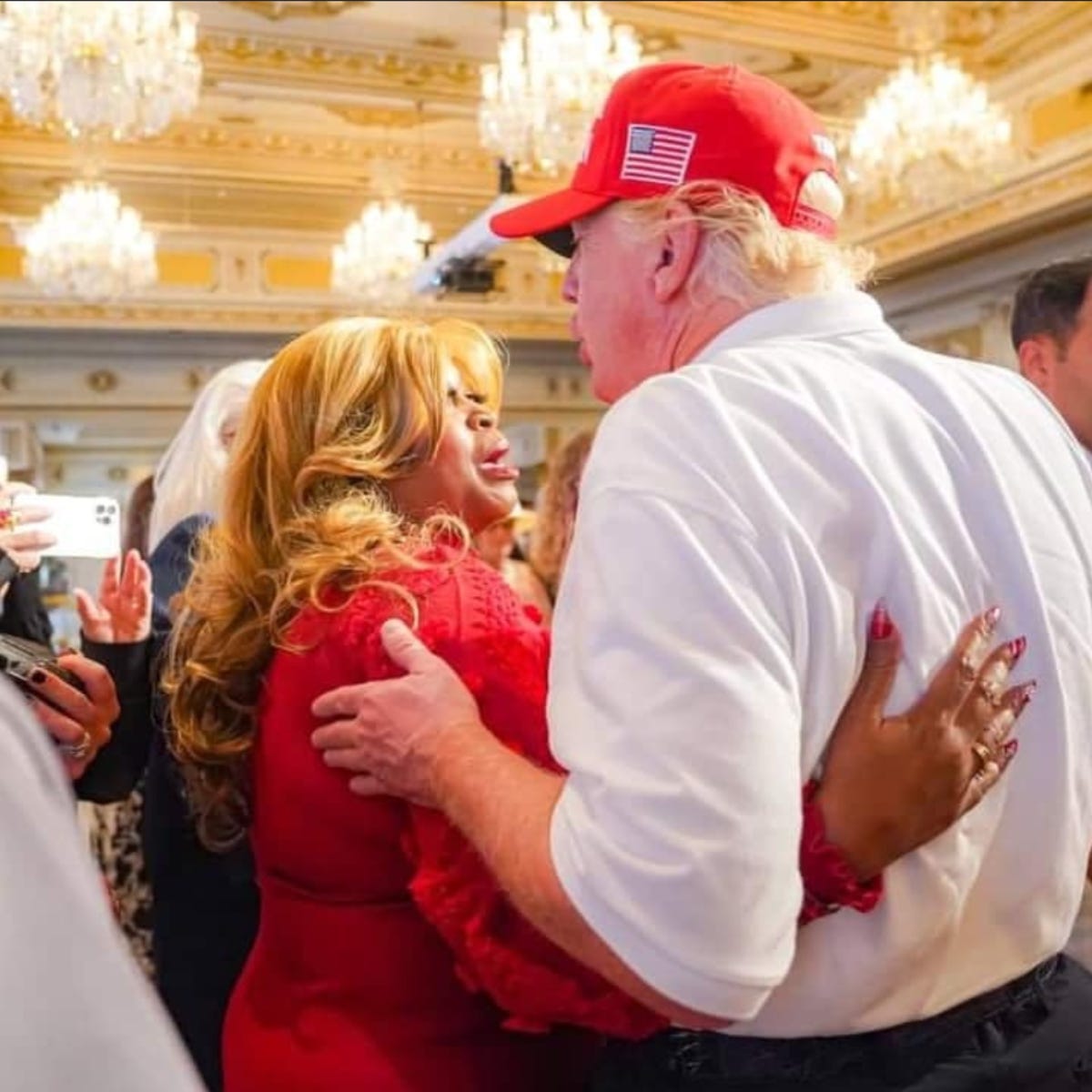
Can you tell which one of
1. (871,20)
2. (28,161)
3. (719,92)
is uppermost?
(871,20)

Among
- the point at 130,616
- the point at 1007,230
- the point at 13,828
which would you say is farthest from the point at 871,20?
the point at 13,828

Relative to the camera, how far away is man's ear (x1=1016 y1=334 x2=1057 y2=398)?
2195 millimetres

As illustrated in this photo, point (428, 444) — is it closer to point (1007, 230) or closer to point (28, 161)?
point (28, 161)

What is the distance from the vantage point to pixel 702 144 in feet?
3.58

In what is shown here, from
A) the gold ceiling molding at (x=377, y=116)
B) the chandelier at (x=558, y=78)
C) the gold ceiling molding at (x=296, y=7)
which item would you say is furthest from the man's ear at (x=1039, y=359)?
the gold ceiling molding at (x=377, y=116)

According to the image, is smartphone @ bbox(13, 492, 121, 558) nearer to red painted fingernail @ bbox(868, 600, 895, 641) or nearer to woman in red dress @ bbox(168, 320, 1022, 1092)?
woman in red dress @ bbox(168, 320, 1022, 1092)

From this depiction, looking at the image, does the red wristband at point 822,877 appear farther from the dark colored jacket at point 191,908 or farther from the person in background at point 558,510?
the person in background at point 558,510

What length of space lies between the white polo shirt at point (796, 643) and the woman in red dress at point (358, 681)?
0.25 meters

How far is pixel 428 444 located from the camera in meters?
1.37

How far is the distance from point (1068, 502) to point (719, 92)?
468 mm

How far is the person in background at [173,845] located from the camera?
1.75 metres

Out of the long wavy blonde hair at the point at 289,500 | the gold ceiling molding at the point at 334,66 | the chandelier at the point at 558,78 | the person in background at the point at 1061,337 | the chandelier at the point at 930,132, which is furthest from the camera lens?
A: the gold ceiling molding at the point at 334,66

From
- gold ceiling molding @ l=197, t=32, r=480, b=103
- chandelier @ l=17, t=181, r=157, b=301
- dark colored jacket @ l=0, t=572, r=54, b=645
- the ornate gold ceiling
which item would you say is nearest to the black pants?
dark colored jacket @ l=0, t=572, r=54, b=645

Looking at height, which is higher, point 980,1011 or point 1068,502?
point 1068,502
